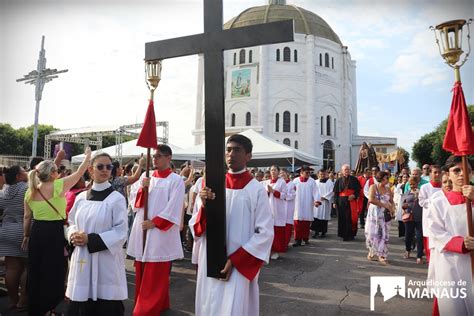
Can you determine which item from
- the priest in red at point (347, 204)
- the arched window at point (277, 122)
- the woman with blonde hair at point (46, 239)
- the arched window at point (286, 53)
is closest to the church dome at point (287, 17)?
the arched window at point (286, 53)

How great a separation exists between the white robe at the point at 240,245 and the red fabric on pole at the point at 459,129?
6.04ft

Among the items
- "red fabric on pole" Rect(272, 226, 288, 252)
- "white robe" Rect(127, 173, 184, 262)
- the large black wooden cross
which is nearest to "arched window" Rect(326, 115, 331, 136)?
"red fabric on pole" Rect(272, 226, 288, 252)

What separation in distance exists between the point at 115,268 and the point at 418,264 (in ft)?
21.4

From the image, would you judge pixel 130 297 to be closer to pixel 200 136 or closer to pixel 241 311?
pixel 241 311

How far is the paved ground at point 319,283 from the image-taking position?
16.5ft

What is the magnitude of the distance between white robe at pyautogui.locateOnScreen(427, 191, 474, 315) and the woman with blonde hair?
151 inches

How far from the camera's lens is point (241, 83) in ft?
149

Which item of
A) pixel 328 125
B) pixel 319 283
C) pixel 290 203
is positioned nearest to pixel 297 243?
pixel 290 203

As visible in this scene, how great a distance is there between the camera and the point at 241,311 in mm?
2955

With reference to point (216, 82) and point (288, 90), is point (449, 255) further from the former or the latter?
point (288, 90)

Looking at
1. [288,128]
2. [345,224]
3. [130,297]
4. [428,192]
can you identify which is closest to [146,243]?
[130,297]

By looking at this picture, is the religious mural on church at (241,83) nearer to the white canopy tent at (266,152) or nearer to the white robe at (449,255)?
the white canopy tent at (266,152)

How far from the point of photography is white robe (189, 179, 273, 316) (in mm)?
2973

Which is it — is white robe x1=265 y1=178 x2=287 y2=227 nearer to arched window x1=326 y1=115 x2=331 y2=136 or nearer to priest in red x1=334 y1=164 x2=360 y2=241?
priest in red x1=334 y1=164 x2=360 y2=241
